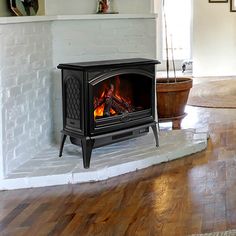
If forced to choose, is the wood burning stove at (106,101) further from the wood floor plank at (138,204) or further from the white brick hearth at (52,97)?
the wood floor plank at (138,204)

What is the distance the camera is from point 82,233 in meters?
2.69

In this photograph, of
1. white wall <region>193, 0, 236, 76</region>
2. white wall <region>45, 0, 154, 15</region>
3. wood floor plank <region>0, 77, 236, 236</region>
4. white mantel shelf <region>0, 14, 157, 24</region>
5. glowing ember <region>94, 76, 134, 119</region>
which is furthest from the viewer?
white wall <region>193, 0, 236, 76</region>

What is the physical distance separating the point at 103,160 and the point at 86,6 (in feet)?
4.52

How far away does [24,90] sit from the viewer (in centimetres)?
375

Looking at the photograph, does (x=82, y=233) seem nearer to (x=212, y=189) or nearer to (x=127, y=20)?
(x=212, y=189)

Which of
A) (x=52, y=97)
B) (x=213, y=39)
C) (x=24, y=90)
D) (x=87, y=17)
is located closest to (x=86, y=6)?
(x=87, y=17)

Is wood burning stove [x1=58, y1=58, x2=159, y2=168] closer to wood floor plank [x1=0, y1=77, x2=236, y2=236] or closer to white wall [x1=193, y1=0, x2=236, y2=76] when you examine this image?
wood floor plank [x1=0, y1=77, x2=236, y2=236]

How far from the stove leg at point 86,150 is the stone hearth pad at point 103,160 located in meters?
0.05

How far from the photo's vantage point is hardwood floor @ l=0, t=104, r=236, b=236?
2.75 meters

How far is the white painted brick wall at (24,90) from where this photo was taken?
11.4 ft

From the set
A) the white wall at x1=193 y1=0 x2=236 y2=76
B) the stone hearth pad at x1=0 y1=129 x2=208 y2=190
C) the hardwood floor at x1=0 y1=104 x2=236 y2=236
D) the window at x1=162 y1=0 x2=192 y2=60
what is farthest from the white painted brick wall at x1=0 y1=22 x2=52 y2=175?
the window at x1=162 y1=0 x2=192 y2=60

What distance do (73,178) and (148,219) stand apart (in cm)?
84

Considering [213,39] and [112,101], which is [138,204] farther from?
[213,39]

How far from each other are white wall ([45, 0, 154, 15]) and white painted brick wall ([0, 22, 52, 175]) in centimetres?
21
